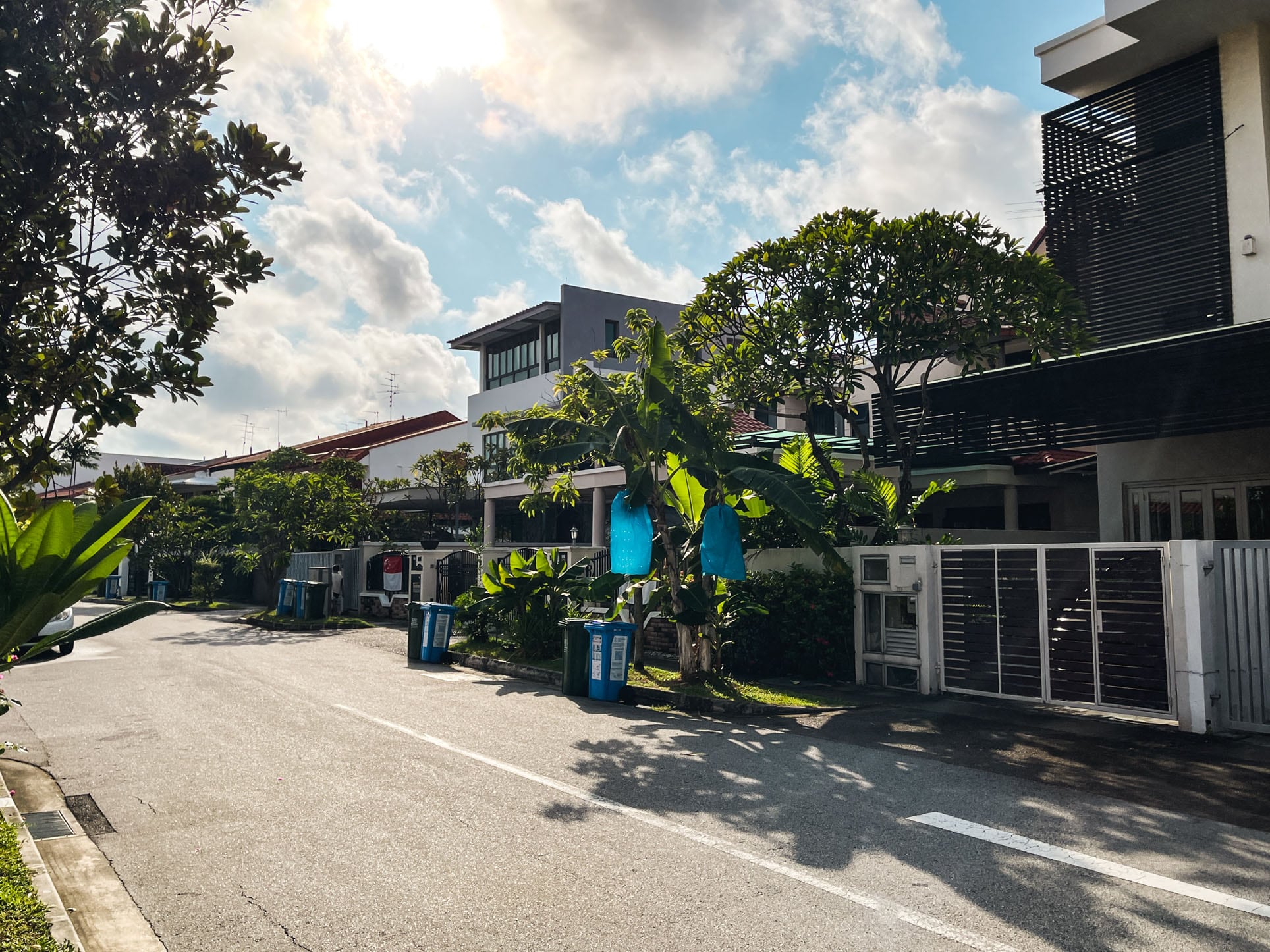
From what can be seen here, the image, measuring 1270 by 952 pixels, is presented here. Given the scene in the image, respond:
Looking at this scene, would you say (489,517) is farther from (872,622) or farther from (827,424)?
(872,622)

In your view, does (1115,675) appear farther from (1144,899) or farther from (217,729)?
(217,729)

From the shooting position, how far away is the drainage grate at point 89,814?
6.68 metres

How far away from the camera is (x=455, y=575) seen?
26.4m

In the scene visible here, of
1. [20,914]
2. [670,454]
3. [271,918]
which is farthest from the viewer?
[670,454]

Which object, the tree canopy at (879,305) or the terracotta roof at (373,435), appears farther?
the terracotta roof at (373,435)

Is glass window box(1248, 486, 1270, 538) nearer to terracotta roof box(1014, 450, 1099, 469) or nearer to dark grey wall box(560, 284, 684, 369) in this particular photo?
terracotta roof box(1014, 450, 1099, 469)

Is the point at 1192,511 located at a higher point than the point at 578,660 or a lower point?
higher

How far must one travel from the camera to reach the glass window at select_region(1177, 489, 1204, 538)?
16.1 metres

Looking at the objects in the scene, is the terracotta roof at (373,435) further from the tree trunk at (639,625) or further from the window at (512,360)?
the tree trunk at (639,625)

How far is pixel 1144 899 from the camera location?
204 inches

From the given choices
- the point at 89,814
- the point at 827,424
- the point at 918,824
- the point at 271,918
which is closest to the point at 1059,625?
the point at 918,824

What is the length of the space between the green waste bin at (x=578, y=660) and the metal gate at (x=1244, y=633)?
7699 millimetres

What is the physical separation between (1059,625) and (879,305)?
544 centimetres

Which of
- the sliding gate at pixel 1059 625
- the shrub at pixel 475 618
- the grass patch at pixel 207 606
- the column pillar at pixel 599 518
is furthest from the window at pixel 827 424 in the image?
the grass patch at pixel 207 606
